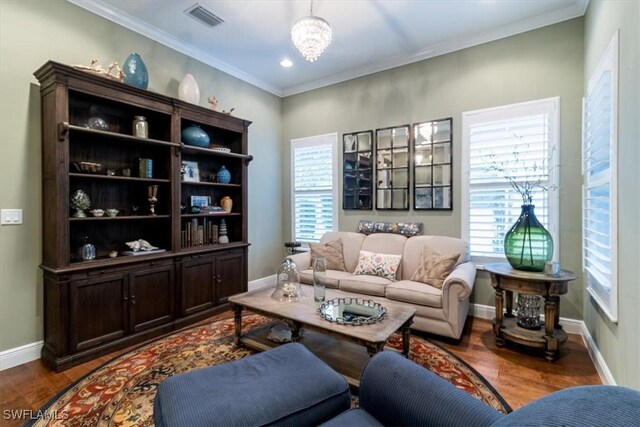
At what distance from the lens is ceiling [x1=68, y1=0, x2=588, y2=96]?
9.81ft

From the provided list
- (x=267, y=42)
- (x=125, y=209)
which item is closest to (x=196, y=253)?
(x=125, y=209)

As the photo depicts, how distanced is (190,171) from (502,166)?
3719mm

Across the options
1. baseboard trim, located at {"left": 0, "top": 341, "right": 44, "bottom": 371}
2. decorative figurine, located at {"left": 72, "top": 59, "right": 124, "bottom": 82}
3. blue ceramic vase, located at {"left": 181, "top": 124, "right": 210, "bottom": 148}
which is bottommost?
baseboard trim, located at {"left": 0, "top": 341, "right": 44, "bottom": 371}

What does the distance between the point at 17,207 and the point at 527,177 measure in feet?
15.9

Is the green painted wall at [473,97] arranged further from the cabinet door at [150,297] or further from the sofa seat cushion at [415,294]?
the cabinet door at [150,297]

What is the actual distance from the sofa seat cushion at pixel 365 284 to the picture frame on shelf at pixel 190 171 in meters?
2.25

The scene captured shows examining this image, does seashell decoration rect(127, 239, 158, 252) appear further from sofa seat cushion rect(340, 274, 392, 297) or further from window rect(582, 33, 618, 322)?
window rect(582, 33, 618, 322)

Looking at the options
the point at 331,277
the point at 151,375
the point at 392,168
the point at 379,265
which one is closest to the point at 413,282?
the point at 379,265

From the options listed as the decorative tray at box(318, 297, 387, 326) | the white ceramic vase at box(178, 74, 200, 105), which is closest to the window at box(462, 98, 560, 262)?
the decorative tray at box(318, 297, 387, 326)

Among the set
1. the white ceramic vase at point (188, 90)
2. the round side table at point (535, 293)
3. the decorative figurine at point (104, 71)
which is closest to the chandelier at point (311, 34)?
the white ceramic vase at point (188, 90)

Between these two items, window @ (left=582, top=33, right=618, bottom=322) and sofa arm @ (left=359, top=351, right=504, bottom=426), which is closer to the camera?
sofa arm @ (left=359, top=351, right=504, bottom=426)

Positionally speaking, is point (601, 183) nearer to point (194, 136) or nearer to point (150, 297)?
point (194, 136)

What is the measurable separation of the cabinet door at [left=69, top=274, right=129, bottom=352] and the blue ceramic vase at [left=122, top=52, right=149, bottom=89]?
1.91 metres

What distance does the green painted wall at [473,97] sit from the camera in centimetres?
308
